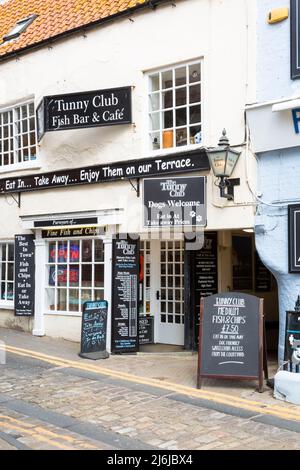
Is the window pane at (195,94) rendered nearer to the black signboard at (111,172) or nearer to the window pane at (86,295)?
the black signboard at (111,172)

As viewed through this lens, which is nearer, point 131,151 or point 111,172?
point 131,151

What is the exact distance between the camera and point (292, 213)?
8.26 meters

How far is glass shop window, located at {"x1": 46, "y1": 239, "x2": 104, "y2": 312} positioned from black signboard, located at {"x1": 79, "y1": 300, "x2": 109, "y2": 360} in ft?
3.25

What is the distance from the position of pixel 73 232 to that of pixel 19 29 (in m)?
5.79

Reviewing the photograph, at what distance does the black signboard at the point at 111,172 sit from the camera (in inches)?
375

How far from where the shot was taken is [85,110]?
35.8ft

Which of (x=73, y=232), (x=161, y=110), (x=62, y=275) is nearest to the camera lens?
(x=161, y=110)

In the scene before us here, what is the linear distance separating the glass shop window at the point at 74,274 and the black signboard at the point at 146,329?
1029 millimetres

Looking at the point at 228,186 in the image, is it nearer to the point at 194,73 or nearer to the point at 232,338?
the point at 194,73

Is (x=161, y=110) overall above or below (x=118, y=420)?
above

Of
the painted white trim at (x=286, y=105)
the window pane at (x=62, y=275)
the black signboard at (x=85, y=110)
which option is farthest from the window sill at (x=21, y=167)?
the painted white trim at (x=286, y=105)

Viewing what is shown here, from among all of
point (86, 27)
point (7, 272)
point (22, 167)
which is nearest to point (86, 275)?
point (7, 272)

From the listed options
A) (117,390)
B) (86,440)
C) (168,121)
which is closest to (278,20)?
(168,121)
